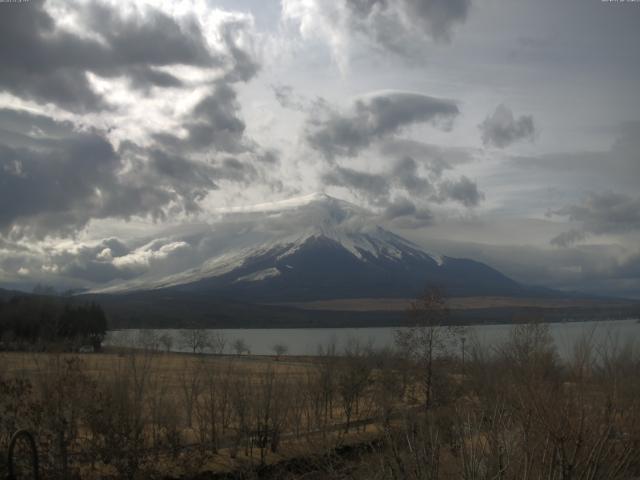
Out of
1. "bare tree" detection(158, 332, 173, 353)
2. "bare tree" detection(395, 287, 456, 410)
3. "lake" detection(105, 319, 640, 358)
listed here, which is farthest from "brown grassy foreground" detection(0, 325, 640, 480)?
"bare tree" detection(158, 332, 173, 353)

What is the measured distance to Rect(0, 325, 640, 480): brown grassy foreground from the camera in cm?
1026

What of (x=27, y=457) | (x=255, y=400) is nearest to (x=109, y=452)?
(x=27, y=457)

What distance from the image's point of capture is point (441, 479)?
502 inches

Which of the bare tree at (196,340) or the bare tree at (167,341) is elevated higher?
the bare tree at (167,341)

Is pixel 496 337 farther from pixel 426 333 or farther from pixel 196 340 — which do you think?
pixel 196 340

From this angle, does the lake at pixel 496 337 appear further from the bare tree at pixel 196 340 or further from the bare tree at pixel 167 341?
the bare tree at pixel 196 340

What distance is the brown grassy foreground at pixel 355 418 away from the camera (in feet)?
33.7

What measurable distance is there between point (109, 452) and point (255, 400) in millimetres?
9490

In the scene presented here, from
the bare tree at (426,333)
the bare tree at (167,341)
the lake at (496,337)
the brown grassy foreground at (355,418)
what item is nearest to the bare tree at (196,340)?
the lake at (496,337)

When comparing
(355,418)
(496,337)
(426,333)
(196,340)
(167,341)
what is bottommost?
(196,340)

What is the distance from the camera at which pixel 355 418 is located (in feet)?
129

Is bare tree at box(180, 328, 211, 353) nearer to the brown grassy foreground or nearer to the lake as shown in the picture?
the lake

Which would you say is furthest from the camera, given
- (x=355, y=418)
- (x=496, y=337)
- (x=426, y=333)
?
(x=496, y=337)

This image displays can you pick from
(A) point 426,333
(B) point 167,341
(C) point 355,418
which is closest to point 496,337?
(A) point 426,333
